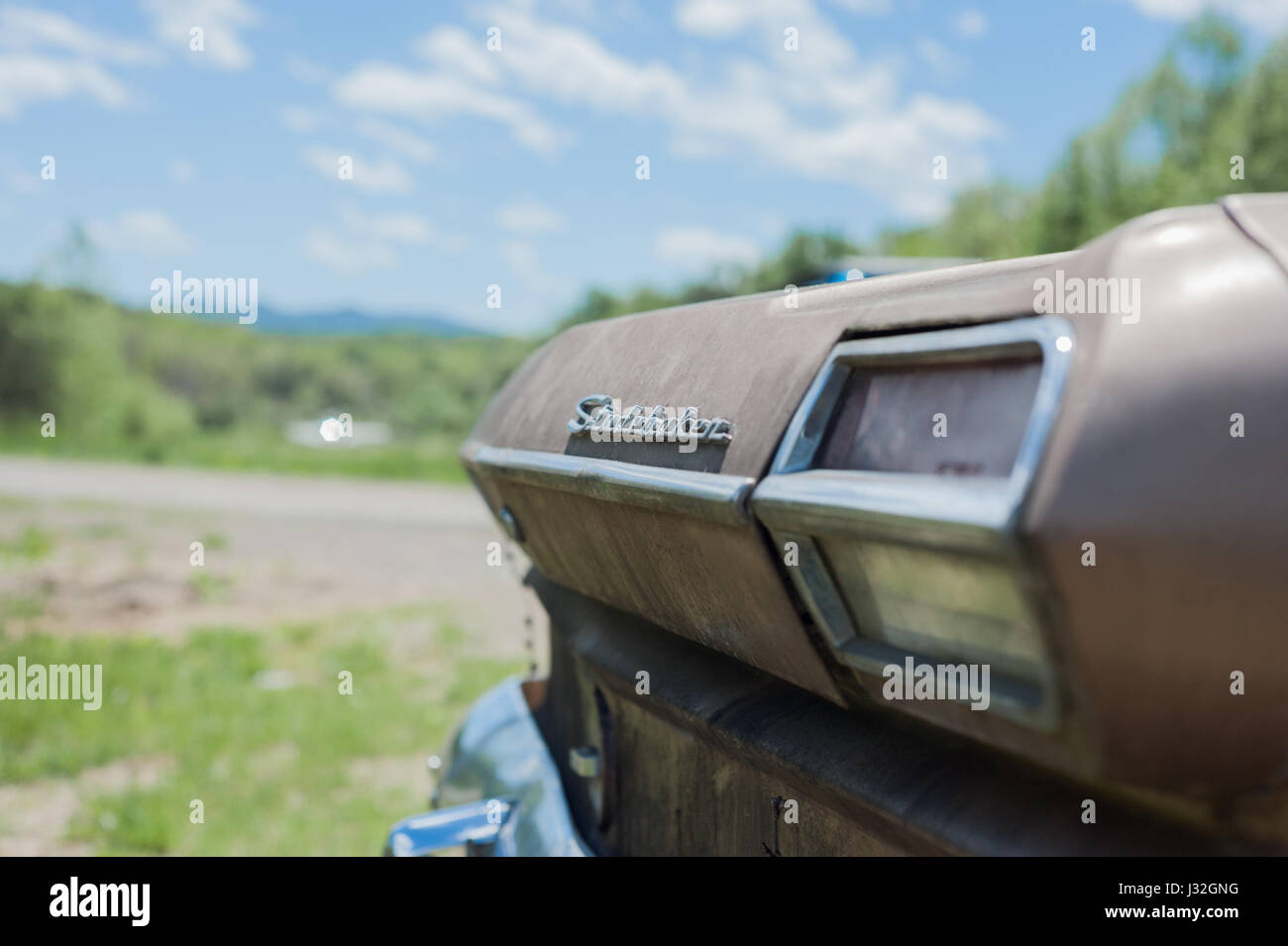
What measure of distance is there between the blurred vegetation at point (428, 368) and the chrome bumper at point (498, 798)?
108 inches

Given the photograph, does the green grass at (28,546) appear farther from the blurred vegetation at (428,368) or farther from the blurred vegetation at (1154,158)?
the blurred vegetation at (1154,158)

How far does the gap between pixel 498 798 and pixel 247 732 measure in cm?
384

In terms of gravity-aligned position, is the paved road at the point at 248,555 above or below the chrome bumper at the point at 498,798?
below

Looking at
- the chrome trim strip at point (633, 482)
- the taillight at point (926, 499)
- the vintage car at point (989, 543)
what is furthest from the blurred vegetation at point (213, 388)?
the taillight at point (926, 499)

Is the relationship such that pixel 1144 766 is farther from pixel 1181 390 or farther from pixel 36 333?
pixel 36 333

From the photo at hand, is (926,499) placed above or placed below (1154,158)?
below

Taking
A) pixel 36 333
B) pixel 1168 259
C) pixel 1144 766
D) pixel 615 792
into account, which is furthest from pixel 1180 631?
pixel 36 333

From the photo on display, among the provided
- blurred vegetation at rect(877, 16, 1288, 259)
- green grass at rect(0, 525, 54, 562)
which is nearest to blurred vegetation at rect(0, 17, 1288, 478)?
blurred vegetation at rect(877, 16, 1288, 259)

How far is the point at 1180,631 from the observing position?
0.89m

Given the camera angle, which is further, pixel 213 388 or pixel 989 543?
pixel 213 388

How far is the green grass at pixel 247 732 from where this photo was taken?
4566mm

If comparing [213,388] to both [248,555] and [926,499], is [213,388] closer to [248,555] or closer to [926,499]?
[248,555]

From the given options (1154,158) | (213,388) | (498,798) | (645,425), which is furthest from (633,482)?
(213,388)

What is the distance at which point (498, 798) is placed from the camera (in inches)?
95.9
